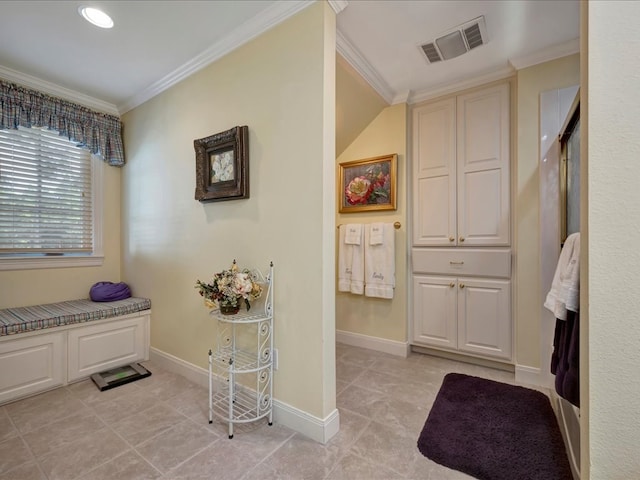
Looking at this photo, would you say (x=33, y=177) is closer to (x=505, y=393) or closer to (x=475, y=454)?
(x=475, y=454)

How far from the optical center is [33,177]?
7.88ft

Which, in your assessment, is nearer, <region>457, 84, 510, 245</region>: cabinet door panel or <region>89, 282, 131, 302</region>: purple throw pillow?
<region>457, 84, 510, 245</region>: cabinet door panel

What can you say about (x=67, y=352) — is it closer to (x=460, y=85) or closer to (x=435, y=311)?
(x=435, y=311)

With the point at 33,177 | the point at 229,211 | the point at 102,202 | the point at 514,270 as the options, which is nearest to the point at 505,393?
the point at 514,270

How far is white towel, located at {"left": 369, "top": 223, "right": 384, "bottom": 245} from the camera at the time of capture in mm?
2705

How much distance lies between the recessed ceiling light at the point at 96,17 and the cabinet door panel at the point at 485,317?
3.16 metres

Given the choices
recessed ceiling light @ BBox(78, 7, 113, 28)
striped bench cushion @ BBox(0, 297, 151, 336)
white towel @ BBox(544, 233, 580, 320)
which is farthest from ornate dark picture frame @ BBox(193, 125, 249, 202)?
white towel @ BBox(544, 233, 580, 320)

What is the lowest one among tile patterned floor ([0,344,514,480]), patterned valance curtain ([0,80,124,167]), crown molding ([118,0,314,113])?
tile patterned floor ([0,344,514,480])

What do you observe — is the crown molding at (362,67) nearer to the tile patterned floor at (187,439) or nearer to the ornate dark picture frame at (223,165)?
the ornate dark picture frame at (223,165)

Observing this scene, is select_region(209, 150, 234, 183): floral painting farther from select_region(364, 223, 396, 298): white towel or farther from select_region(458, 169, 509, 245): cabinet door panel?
select_region(458, 169, 509, 245): cabinet door panel

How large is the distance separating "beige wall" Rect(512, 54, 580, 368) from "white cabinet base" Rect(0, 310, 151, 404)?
314 centimetres

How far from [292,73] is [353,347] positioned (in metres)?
2.47

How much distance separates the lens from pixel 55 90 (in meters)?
2.44

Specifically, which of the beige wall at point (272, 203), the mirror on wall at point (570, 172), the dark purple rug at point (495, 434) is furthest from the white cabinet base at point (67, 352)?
the mirror on wall at point (570, 172)
